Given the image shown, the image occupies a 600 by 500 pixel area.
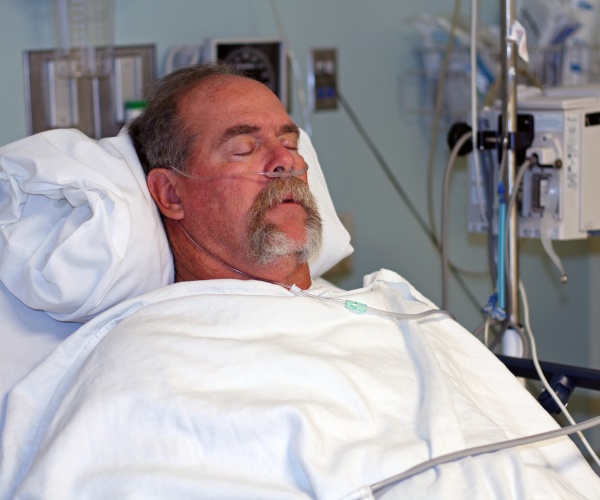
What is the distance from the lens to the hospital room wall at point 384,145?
2545mm

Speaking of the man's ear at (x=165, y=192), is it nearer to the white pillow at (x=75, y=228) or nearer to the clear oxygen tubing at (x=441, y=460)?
the white pillow at (x=75, y=228)

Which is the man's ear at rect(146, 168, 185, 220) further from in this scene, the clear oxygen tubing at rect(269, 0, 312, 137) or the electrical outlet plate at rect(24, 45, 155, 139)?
the clear oxygen tubing at rect(269, 0, 312, 137)

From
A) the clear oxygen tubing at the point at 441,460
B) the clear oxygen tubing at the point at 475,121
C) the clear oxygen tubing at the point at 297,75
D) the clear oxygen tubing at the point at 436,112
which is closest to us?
the clear oxygen tubing at the point at 441,460

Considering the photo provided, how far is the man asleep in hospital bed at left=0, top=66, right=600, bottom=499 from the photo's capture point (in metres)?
1.36

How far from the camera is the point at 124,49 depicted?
94.0 inches

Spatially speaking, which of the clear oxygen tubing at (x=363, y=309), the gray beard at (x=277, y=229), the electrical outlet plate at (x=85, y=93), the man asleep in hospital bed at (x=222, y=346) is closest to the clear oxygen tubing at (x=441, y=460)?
the man asleep in hospital bed at (x=222, y=346)

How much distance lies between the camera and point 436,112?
9.43 feet

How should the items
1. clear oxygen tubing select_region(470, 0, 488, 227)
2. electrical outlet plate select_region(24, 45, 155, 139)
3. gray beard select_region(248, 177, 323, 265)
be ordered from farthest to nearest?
electrical outlet plate select_region(24, 45, 155, 139) < clear oxygen tubing select_region(470, 0, 488, 227) < gray beard select_region(248, 177, 323, 265)

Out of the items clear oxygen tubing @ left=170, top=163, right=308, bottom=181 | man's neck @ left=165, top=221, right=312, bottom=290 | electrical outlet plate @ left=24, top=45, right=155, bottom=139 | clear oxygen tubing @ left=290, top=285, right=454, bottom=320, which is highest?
electrical outlet plate @ left=24, top=45, right=155, bottom=139

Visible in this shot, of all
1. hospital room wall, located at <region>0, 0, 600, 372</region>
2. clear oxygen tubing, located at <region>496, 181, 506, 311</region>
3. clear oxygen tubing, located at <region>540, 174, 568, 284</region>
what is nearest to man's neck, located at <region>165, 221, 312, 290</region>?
clear oxygen tubing, located at <region>496, 181, 506, 311</region>

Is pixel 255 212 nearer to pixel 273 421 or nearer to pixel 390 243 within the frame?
pixel 273 421

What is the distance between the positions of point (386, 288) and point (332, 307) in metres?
0.24

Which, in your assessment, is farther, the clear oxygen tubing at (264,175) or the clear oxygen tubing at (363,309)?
the clear oxygen tubing at (264,175)

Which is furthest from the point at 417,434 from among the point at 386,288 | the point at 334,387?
the point at 386,288
